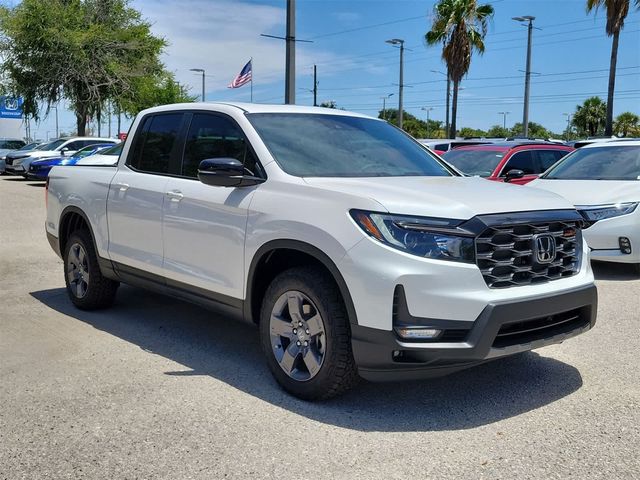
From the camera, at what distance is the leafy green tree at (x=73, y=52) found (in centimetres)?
3161

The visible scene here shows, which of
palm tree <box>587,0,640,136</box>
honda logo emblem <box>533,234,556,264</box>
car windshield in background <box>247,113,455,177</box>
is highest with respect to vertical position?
palm tree <box>587,0,640,136</box>

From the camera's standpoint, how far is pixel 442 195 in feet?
13.2

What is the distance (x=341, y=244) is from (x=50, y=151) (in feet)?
76.3

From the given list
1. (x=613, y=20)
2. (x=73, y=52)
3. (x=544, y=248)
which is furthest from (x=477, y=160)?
(x=73, y=52)

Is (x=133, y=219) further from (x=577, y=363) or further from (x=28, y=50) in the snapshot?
(x=28, y=50)

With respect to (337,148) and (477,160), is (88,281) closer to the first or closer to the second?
(337,148)

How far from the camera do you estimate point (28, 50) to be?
3212cm

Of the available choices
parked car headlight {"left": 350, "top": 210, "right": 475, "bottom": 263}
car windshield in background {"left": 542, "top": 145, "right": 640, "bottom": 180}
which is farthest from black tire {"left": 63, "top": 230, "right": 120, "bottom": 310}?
car windshield in background {"left": 542, "top": 145, "right": 640, "bottom": 180}

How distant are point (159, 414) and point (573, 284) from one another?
259 centimetres

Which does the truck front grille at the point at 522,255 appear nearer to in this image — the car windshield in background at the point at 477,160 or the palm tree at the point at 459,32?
the car windshield in background at the point at 477,160

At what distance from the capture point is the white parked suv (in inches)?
951

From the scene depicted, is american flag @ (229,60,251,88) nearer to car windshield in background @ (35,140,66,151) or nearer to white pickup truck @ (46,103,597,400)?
car windshield in background @ (35,140,66,151)

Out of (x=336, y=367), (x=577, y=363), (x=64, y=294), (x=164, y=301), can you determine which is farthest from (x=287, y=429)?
(x=64, y=294)

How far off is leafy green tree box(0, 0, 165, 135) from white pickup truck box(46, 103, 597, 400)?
2923 centimetres
